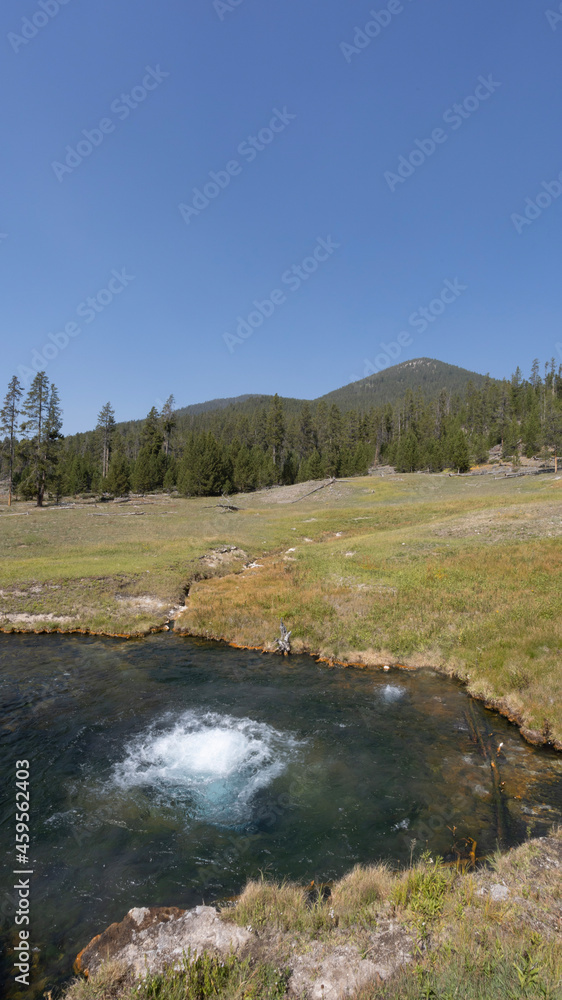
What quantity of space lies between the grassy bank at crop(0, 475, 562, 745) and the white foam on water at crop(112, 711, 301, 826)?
6702mm

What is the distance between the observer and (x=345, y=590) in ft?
78.1

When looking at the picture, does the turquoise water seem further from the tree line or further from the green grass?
the tree line

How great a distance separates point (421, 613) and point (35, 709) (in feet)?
52.1

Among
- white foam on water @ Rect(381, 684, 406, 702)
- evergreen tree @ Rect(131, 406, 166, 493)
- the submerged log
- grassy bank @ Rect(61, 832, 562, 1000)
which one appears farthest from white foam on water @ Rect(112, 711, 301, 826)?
evergreen tree @ Rect(131, 406, 166, 493)

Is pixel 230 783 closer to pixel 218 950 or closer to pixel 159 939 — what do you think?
pixel 159 939

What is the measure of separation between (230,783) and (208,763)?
0.97 m

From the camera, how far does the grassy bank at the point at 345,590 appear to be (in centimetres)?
1596

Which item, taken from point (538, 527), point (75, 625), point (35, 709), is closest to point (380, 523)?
point (538, 527)

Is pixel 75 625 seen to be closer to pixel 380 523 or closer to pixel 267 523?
pixel 267 523

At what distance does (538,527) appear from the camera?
3250cm

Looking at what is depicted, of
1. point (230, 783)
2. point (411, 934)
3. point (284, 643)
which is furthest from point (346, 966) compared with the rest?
point (284, 643)

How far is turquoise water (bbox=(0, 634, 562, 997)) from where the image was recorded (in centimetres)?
759

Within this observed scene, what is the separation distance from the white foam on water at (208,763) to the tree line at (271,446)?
68.3 meters

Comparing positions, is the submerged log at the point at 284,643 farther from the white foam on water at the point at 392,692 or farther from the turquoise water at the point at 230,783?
the white foam on water at the point at 392,692
